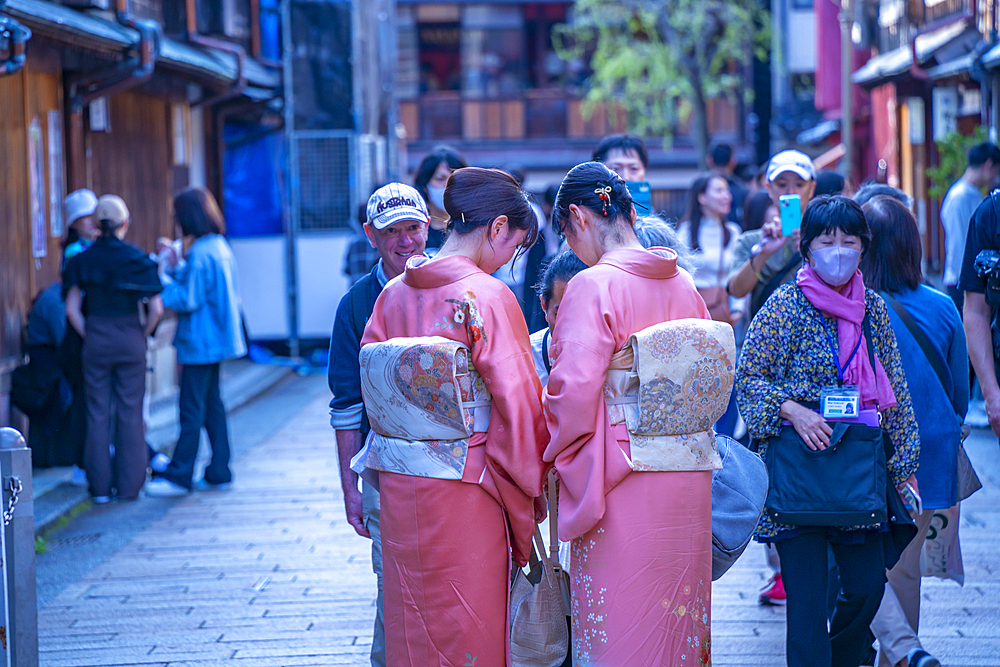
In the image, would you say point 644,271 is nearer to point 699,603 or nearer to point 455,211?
point 455,211

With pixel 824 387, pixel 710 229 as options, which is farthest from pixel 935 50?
pixel 824 387

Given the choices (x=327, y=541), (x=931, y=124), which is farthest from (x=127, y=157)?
(x=931, y=124)

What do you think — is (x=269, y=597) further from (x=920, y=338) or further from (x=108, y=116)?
(x=108, y=116)

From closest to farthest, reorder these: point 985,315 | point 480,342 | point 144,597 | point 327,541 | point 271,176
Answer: point 480,342 < point 985,315 < point 144,597 < point 327,541 < point 271,176

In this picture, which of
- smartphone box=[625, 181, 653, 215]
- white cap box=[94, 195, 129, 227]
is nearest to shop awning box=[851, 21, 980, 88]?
smartphone box=[625, 181, 653, 215]

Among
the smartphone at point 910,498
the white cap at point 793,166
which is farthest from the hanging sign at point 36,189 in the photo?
the smartphone at point 910,498

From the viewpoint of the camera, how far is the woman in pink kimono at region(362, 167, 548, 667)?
3088 millimetres

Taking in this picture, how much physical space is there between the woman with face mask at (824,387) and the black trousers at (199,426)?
16.3ft

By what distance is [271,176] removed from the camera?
52.3 ft

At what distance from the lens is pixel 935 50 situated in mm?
13227

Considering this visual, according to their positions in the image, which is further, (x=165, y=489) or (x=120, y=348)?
(x=165, y=489)

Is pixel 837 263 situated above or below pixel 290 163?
below

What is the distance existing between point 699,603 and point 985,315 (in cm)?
197

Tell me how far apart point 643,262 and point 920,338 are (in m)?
1.45
